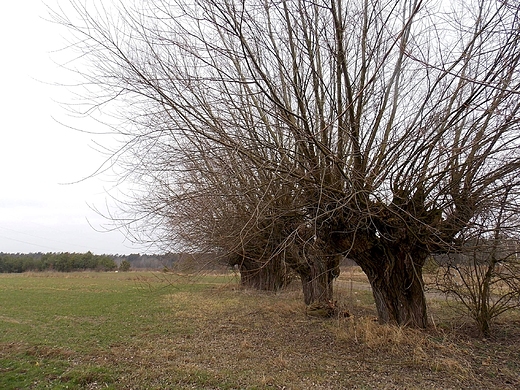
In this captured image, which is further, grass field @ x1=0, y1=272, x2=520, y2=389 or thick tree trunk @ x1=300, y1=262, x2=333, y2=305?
thick tree trunk @ x1=300, y1=262, x2=333, y2=305

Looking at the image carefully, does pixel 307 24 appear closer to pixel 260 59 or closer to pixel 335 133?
pixel 260 59

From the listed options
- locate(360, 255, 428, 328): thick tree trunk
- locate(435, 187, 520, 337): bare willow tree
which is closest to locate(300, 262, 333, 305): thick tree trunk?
locate(360, 255, 428, 328): thick tree trunk

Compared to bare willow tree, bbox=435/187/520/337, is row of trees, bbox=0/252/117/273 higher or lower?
higher

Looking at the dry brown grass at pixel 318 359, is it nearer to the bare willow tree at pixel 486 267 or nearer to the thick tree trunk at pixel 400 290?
the thick tree trunk at pixel 400 290

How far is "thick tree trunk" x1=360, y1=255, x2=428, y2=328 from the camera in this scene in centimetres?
722

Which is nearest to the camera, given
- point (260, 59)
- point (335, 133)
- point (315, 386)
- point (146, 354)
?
point (315, 386)

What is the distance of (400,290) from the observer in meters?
7.36

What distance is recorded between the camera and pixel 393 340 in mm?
6742

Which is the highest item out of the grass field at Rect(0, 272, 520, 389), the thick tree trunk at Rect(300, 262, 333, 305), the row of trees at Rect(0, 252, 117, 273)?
the row of trees at Rect(0, 252, 117, 273)

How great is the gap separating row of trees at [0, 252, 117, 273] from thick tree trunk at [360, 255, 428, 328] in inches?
1946

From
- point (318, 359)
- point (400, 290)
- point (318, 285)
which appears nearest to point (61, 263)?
point (318, 285)

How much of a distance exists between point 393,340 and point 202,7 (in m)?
6.16

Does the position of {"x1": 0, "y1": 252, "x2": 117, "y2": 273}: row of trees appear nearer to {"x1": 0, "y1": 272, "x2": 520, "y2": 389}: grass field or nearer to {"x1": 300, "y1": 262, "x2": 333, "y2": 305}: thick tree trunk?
{"x1": 300, "y1": 262, "x2": 333, "y2": 305}: thick tree trunk

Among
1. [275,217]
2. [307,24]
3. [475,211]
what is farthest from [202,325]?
[307,24]
